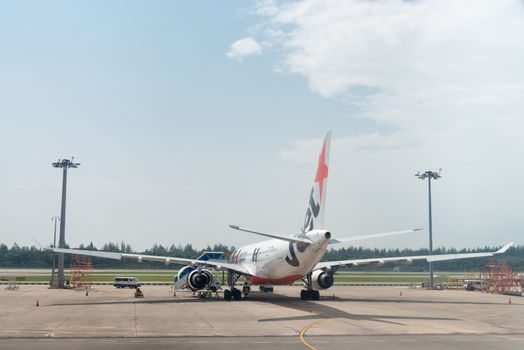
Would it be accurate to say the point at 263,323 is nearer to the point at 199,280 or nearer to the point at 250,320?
the point at 250,320

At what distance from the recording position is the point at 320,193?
128 ft

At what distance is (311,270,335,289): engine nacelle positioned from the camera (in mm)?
44844

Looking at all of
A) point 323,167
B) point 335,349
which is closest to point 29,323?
point 335,349

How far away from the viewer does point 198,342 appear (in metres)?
21.9

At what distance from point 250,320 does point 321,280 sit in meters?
15.8

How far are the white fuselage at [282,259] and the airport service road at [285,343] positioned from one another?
13.2 m

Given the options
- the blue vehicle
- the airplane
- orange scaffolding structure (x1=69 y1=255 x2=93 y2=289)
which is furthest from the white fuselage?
orange scaffolding structure (x1=69 y1=255 x2=93 y2=289)

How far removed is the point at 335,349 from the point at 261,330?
6150mm

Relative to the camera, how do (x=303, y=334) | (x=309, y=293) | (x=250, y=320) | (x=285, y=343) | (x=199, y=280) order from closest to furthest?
(x=285, y=343)
(x=303, y=334)
(x=250, y=320)
(x=199, y=280)
(x=309, y=293)

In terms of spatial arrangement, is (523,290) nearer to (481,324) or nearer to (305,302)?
(305,302)

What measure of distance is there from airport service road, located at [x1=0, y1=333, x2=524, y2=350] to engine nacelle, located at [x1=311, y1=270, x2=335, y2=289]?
21145 millimetres

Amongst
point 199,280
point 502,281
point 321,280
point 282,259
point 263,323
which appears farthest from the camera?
point 502,281

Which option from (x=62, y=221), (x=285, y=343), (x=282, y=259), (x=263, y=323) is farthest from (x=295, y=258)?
(x=62, y=221)

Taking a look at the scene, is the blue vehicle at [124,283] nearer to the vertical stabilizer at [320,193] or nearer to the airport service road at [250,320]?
the airport service road at [250,320]
